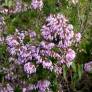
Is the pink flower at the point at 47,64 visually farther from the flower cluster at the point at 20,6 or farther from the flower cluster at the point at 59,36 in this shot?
the flower cluster at the point at 20,6

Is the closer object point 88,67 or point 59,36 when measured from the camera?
point 59,36

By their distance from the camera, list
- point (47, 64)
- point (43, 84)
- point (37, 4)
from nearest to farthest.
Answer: point (47, 64)
point (43, 84)
point (37, 4)

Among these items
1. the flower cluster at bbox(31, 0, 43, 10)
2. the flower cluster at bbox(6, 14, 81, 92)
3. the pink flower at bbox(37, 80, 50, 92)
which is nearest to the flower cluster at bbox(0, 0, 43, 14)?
the flower cluster at bbox(31, 0, 43, 10)

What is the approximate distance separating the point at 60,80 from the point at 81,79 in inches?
16.5

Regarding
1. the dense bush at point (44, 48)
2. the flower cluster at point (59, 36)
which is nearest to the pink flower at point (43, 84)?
the dense bush at point (44, 48)

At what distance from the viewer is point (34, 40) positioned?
3389 millimetres

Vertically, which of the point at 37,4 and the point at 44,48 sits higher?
the point at 37,4

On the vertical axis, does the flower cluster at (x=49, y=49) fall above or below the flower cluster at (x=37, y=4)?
below

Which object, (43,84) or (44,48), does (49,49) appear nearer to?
(44,48)

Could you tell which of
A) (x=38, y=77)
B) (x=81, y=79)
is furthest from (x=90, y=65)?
(x=38, y=77)

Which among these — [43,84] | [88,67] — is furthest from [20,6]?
[43,84]

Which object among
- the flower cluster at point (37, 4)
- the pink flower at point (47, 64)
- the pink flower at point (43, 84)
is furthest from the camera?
the flower cluster at point (37, 4)

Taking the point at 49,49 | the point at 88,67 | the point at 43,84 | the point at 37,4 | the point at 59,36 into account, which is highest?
the point at 37,4

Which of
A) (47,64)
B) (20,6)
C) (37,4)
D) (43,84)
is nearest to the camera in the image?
(47,64)
